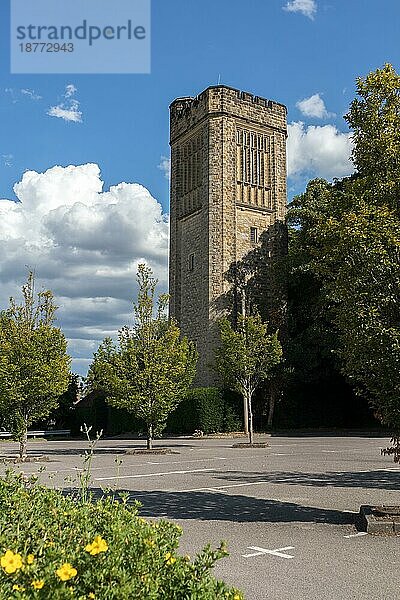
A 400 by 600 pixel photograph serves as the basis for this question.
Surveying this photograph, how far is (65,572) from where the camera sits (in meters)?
3.10

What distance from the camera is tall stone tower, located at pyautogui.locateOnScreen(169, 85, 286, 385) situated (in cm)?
4569

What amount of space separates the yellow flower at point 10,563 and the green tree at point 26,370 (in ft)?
62.8

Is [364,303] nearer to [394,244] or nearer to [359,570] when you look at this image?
[394,244]

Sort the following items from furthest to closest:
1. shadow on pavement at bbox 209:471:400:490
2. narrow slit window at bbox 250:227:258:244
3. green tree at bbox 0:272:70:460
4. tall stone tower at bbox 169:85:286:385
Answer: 1. narrow slit window at bbox 250:227:258:244
2. tall stone tower at bbox 169:85:286:385
3. green tree at bbox 0:272:70:460
4. shadow on pavement at bbox 209:471:400:490

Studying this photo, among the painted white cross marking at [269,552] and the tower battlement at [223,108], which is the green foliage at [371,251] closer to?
the painted white cross marking at [269,552]

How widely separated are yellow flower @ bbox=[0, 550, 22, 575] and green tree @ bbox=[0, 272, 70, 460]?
1915 centimetres

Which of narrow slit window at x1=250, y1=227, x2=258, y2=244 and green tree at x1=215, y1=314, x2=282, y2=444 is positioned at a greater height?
narrow slit window at x1=250, y1=227, x2=258, y2=244

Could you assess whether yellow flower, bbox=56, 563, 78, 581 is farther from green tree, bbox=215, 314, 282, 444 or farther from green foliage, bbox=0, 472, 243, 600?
green tree, bbox=215, 314, 282, 444

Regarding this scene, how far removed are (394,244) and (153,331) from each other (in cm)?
A: 1846

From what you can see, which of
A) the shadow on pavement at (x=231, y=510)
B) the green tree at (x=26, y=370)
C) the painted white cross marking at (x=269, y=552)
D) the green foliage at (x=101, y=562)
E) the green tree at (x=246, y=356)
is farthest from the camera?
the green tree at (x=246, y=356)

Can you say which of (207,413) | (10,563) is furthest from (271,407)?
(10,563)

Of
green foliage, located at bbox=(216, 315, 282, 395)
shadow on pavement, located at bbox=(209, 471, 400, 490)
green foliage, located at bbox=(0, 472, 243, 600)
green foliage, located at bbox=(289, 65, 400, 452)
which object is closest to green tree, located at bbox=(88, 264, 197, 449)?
green foliage, located at bbox=(216, 315, 282, 395)

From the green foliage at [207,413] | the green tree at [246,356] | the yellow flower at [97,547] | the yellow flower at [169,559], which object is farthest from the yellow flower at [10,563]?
the green foliage at [207,413]

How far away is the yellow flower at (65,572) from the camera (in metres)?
3.08
